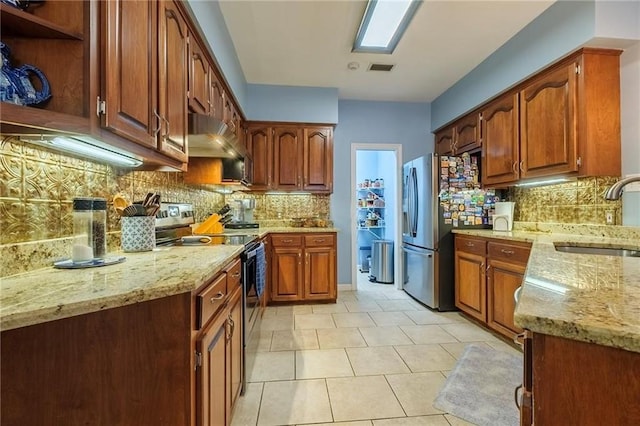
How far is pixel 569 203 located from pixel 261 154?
10.7 ft

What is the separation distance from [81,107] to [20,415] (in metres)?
0.93

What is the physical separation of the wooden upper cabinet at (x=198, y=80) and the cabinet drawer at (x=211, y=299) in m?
1.23

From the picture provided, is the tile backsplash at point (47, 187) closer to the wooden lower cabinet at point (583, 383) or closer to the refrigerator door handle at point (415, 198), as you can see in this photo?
the wooden lower cabinet at point (583, 383)

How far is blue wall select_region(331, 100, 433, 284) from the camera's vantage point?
4203 mm

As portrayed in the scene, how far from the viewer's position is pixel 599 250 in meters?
1.98

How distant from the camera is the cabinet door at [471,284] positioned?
284cm

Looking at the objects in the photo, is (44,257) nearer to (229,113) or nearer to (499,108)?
(229,113)

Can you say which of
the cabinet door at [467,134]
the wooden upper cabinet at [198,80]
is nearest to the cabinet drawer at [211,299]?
the wooden upper cabinet at [198,80]

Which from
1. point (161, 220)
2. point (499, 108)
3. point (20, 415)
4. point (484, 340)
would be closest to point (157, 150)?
point (161, 220)

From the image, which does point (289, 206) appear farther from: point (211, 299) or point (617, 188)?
point (617, 188)

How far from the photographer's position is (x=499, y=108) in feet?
9.90

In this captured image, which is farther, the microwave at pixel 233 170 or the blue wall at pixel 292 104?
the blue wall at pixel 292 104

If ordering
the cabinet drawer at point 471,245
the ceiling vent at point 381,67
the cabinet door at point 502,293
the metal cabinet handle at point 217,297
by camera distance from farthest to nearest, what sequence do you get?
the ceiling vent at point 381,67 < the cabinet drawer at point 471,245 < the cabinet door at point 502,293 < the metal cabinet handle at point 217,297

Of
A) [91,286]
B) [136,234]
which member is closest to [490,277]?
[136,234]
